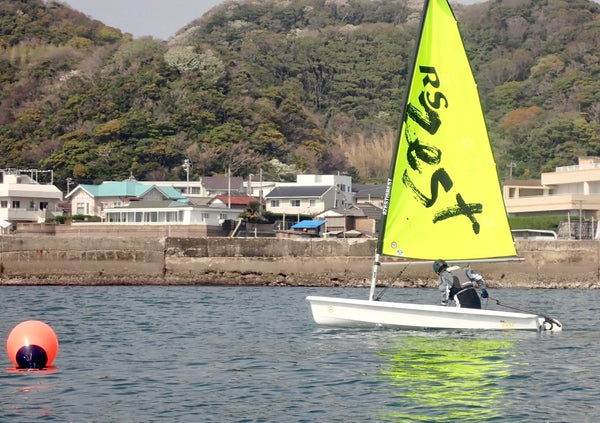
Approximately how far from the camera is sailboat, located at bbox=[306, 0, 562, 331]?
23688 millimetres

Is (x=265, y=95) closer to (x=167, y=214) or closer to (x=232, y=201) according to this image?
(x=232, y=201)

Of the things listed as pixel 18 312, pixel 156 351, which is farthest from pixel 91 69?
pixel 156 351

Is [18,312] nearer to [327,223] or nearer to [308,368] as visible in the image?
[308,368]

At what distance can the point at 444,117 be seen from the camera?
78.8 ft

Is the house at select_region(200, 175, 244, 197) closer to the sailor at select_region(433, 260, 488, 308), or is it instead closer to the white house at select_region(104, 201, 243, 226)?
the white house at select_region(104, 201, 243, 226)

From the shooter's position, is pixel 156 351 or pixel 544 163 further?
pixel 544 163

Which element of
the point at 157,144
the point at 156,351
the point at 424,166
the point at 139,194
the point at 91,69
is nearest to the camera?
the point at 156,351

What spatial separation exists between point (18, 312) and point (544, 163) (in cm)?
8773

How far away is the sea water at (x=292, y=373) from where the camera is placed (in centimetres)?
1487

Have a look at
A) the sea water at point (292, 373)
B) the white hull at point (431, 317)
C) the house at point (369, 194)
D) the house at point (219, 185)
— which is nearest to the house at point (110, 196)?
the house at point (219, 185)

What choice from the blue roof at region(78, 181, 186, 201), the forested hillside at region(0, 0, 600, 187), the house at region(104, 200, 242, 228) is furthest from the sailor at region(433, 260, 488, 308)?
the forested hillside at region(0, 0, 600, 187)

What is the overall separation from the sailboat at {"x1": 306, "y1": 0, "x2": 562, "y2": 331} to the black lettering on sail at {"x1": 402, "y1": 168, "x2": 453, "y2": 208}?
22 mm

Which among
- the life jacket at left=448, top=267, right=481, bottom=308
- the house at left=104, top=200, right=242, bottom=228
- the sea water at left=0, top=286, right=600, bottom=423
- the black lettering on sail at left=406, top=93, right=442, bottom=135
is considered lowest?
the sea water at left=0, top=286, right=600, bottom=423

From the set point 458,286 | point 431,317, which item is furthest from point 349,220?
point 431,317
